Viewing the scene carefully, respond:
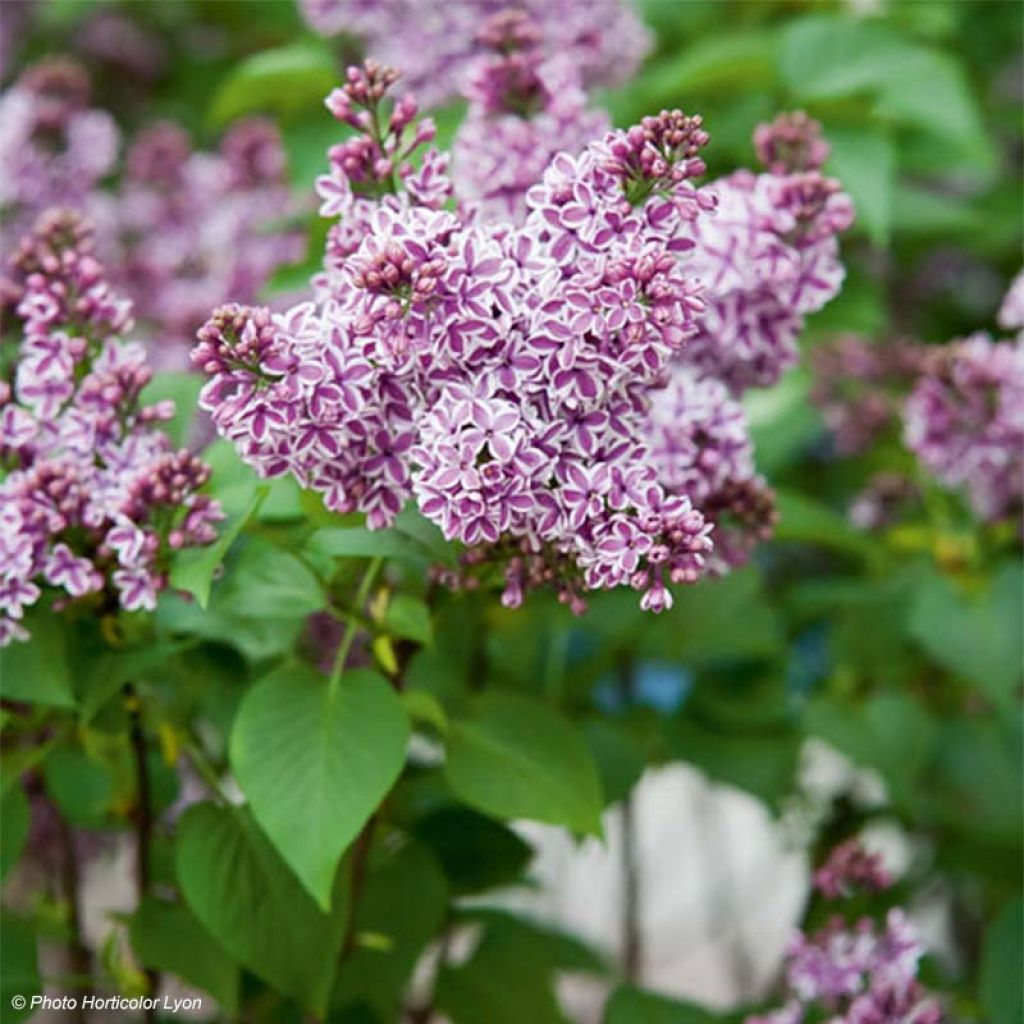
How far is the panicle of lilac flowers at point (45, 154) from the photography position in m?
1.33

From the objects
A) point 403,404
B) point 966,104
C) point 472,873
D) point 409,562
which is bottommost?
point 472,873

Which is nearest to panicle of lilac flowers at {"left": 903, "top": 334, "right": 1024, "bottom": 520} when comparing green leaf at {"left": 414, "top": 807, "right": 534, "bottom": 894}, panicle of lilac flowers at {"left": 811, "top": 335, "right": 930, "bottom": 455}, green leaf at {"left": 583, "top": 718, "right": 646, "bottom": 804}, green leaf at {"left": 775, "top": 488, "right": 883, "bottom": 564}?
green leaf at {"left": 775, "top": 488, "right": 883, "bottom": 564}

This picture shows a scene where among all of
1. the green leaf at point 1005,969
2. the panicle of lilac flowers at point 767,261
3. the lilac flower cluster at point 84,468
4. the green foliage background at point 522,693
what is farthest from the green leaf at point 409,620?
the green leaf at point 1005,969

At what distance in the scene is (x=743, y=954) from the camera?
194 centimetres

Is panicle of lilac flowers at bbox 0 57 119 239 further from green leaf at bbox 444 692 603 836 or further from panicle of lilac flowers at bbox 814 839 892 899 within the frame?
panicle of lilac flowers at bbox 814 839 892 899

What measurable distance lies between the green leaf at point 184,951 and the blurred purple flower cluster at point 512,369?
31 centimetres

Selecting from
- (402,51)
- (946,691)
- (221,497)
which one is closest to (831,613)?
(946,691)

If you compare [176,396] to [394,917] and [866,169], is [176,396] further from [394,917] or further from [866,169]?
[866,169]

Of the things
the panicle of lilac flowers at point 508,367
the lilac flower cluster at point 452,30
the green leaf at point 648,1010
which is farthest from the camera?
the lilac flower cluster at point 452,30

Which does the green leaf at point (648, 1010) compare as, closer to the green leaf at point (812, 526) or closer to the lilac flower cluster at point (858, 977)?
the lilac flower cluster at point (858, 977)

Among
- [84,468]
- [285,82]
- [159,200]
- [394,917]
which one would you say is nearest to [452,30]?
[285,82]

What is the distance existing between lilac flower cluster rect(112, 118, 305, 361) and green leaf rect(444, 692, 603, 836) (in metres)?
0.59

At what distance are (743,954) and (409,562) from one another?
45.8 inches

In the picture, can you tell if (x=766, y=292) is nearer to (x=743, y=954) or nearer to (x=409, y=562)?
(x=409, y=562)
